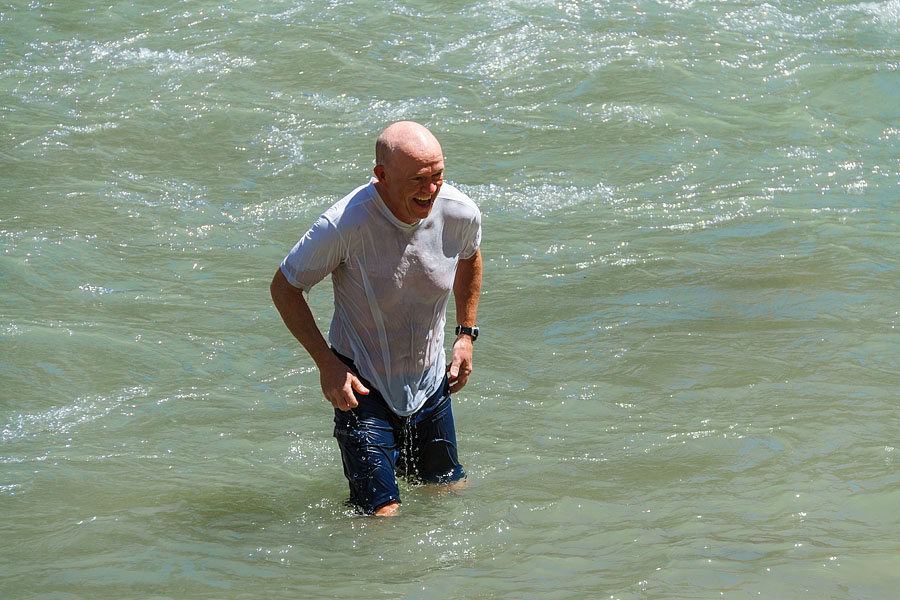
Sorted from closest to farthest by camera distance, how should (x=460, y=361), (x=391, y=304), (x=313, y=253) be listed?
(x=313, y=253)
(x=391, y=304)
(x=460, y=361)

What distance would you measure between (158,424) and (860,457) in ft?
12.5

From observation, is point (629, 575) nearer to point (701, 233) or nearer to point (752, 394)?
point (752, 394)

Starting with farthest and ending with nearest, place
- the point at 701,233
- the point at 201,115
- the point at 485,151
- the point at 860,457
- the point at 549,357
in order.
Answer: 1. the point at 201,115
2. the point at 485,151
3. the point at 701,233
4. the point at 549,357
5. the point at 860,457

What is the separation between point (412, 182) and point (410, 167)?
7 centimetres

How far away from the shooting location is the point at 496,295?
30.3 feet

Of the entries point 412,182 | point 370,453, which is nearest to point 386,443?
point 370,453

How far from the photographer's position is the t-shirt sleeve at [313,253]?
203 inches

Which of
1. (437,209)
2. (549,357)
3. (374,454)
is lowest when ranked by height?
(549,357)

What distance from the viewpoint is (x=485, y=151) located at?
12.2 m

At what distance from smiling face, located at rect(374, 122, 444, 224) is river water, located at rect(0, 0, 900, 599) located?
1458mm

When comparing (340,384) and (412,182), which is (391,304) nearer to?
(340,384)

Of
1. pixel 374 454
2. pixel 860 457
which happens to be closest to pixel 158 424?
pixel 374 454

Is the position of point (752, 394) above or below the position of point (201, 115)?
below

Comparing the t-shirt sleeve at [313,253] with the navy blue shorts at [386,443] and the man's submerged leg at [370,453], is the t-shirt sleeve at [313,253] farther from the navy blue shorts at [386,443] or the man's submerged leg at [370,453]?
the man's submerged leg at [370,453]
